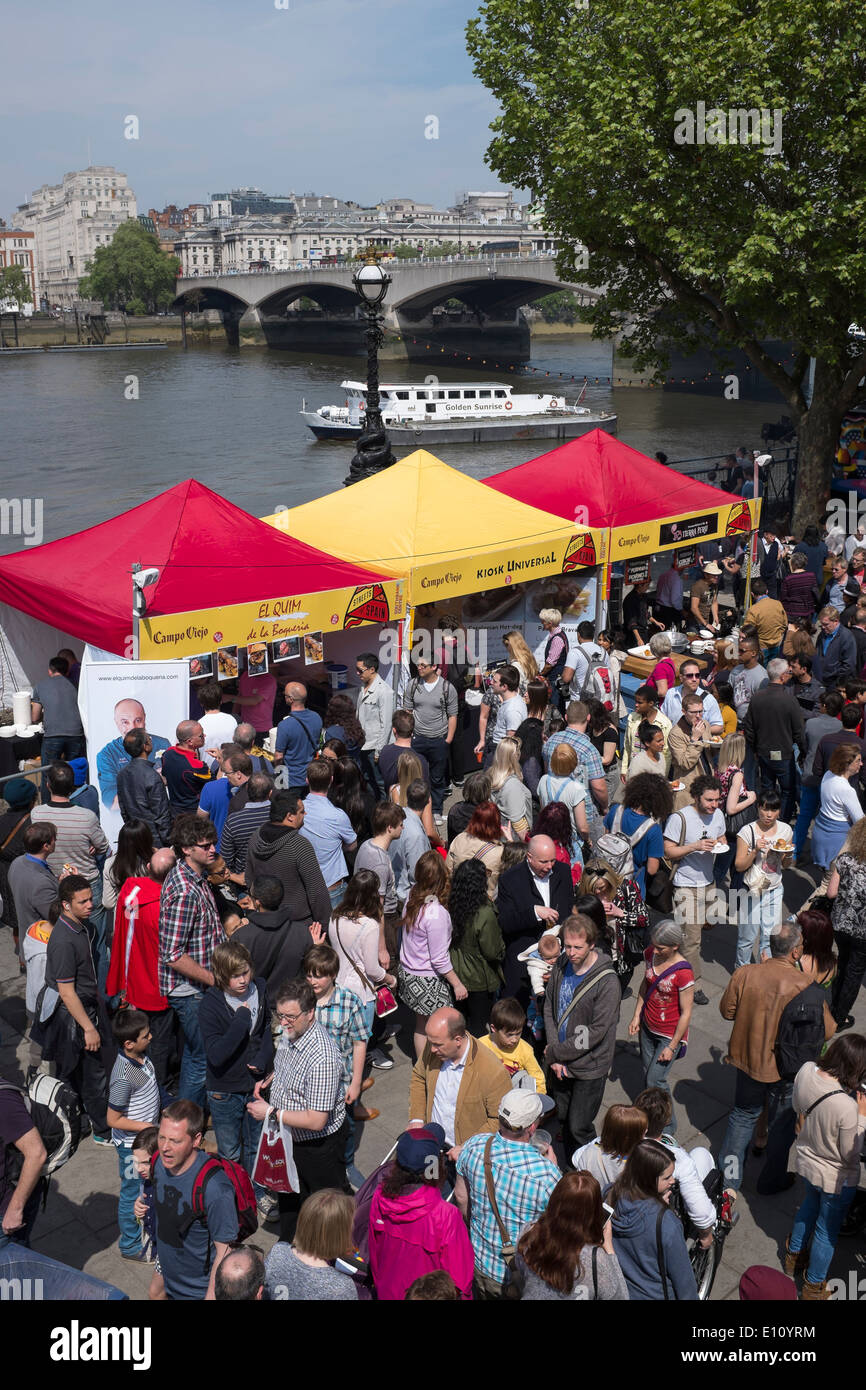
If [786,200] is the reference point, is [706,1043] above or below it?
below

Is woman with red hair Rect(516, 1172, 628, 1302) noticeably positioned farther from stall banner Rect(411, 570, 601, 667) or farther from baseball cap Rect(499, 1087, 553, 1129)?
stall banner Rect(411, 570, 601, 667)

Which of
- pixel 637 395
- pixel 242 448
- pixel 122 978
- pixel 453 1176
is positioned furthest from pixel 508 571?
pixel 637 395

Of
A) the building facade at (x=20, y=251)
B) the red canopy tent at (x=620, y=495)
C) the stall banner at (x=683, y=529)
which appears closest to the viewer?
the stall banner at (x=683, y=529)

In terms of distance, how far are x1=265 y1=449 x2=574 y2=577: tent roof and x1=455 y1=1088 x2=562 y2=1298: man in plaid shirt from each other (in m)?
6.46

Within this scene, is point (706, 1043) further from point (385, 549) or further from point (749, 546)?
point (749, 546)

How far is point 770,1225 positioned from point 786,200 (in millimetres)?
15307

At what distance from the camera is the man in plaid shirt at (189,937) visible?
16.9 ft

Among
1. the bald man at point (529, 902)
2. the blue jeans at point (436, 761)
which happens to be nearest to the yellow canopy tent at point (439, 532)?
the blue jeans at point (436, 761)

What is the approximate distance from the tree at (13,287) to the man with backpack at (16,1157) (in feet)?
457

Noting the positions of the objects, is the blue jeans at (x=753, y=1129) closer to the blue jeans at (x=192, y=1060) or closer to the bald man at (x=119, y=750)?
the blue jeans at (x=192, y=1060)

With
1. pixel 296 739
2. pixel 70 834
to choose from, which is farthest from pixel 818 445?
pixel 70 834

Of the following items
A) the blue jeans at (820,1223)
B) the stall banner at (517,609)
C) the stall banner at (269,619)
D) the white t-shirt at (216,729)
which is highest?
the stall banner at (269,619)

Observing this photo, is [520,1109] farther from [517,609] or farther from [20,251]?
[20,251]

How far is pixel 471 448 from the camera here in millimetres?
45156
